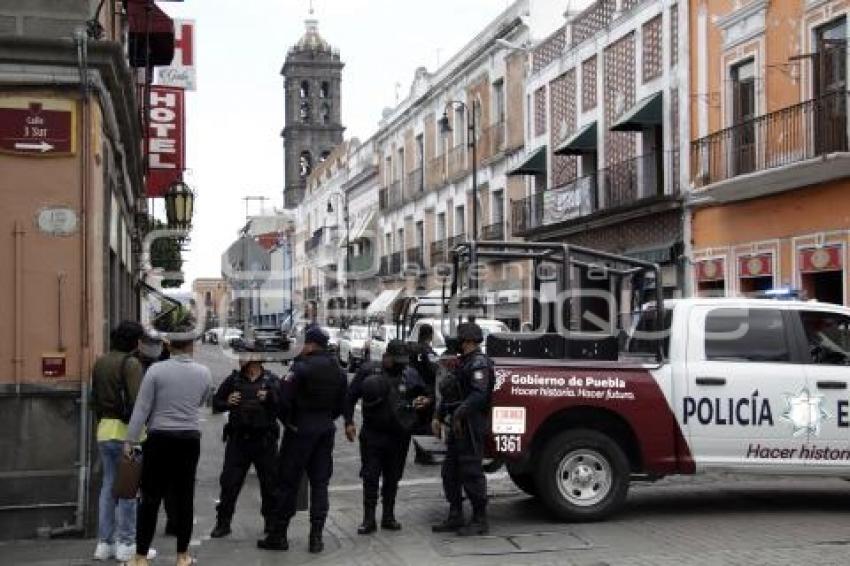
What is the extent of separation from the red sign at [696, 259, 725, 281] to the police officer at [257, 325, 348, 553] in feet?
54.3

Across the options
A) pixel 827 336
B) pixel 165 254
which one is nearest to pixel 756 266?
pixel 827 336

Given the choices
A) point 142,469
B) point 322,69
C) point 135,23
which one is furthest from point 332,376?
point 322,69

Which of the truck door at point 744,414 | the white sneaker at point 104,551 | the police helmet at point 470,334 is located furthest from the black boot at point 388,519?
the truck door at point 744,414

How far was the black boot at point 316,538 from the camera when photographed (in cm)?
845

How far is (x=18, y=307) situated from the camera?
8.70 meters

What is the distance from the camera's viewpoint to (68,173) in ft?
29.1

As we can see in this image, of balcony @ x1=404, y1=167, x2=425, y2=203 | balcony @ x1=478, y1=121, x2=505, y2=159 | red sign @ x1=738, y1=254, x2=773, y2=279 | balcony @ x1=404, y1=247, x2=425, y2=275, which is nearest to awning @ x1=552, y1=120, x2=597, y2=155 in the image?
red sign @ x1=738, y1=254, x2=773, y2=279

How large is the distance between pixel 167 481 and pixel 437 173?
130 feet

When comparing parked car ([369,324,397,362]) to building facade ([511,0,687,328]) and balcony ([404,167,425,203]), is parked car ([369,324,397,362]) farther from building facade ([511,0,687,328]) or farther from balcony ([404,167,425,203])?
balcony ([404,167,425,203])

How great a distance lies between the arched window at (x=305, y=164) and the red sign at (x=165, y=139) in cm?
6923

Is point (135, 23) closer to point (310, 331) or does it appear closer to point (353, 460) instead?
point (353, 460)

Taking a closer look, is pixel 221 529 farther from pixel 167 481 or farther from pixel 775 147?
pixel 775 147

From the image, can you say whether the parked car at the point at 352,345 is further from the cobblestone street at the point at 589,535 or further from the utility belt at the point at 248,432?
the utility belt at the point at 248,432

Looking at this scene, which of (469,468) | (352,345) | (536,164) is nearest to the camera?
(469,468)
